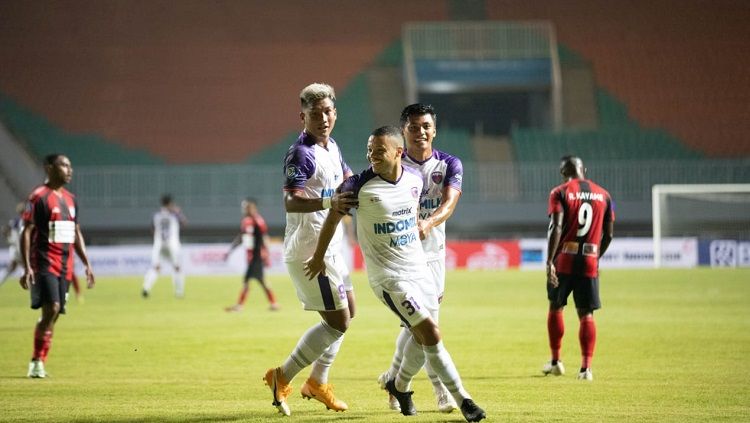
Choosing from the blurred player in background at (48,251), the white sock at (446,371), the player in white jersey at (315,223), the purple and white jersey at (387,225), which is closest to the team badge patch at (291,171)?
the player in white jersey at (315,223)

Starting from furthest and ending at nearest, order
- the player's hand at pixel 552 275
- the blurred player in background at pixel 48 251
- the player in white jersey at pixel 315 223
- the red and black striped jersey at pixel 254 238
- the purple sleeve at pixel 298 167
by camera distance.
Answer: the red and black striped jersey at pixel 254 238, the blurred player in background at pixel 48 251, the player's hand at pixel 552 275, the player in white jersey at pixel 315 223, the purple sleeve at pixel 298 167

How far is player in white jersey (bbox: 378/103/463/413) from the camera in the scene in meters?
8.50

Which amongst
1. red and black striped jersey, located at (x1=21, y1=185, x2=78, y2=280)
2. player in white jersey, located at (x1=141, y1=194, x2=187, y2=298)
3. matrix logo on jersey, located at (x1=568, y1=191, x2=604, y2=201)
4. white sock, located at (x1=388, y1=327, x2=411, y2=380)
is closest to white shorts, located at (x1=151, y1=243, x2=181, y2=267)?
player in white jersey, located at (x1=141, y1=194, x2=187, y2=298)

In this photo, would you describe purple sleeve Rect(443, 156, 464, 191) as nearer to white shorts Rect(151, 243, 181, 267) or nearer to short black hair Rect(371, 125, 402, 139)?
short black hair Rect(371, 125, 402, 139)

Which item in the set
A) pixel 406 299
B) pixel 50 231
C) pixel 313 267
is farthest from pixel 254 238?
pixel 406 299

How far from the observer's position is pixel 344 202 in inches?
289

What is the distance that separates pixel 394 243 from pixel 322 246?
0.52 meters

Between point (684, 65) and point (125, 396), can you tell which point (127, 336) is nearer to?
point (125, 396)

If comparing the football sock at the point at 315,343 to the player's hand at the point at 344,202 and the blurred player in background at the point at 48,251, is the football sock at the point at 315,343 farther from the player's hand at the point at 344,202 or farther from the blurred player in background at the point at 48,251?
the blurred player in background at the point at 48,251

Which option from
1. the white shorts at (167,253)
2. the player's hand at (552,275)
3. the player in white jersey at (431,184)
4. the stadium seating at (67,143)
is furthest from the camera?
the stadium seating at (67,143)

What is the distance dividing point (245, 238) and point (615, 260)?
20.0 meters

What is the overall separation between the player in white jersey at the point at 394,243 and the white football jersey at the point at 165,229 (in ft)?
Answer: 65.1

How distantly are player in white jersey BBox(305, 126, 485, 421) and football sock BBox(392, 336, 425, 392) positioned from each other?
0.45 m

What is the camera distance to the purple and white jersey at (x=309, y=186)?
7.93 meters
